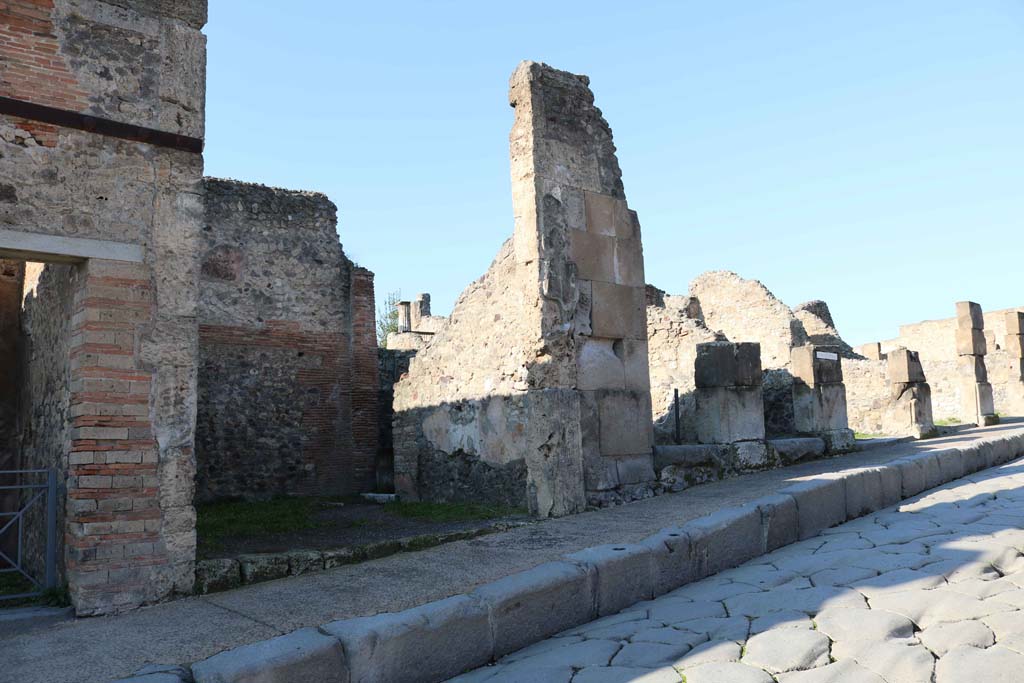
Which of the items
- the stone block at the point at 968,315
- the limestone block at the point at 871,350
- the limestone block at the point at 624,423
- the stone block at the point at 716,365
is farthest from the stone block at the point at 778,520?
the limestone block at the point at 871,350

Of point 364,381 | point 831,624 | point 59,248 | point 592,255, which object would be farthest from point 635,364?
point 364,381

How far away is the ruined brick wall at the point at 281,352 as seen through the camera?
1061 cm

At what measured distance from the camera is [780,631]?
340 cm

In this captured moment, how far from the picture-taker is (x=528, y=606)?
12.1ft

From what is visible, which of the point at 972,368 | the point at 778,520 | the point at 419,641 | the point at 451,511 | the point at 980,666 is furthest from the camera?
the point at 972,368

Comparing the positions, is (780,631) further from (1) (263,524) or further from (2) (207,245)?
(2) (207,245)

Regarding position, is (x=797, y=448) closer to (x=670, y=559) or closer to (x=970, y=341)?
(x=670, y=559)

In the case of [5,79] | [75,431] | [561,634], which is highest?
[5,79]

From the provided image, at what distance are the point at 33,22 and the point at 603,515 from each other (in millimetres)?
4814

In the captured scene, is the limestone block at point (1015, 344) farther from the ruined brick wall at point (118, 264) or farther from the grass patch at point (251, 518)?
the ruined brick wall at point (118, 264)

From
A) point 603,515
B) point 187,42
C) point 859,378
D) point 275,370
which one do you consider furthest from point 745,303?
point 187,42

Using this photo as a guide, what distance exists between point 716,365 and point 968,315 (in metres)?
8.49

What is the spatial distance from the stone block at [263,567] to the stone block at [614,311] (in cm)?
314

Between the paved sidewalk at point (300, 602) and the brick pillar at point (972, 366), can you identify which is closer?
the paved sidewalk at point (300, 602)
